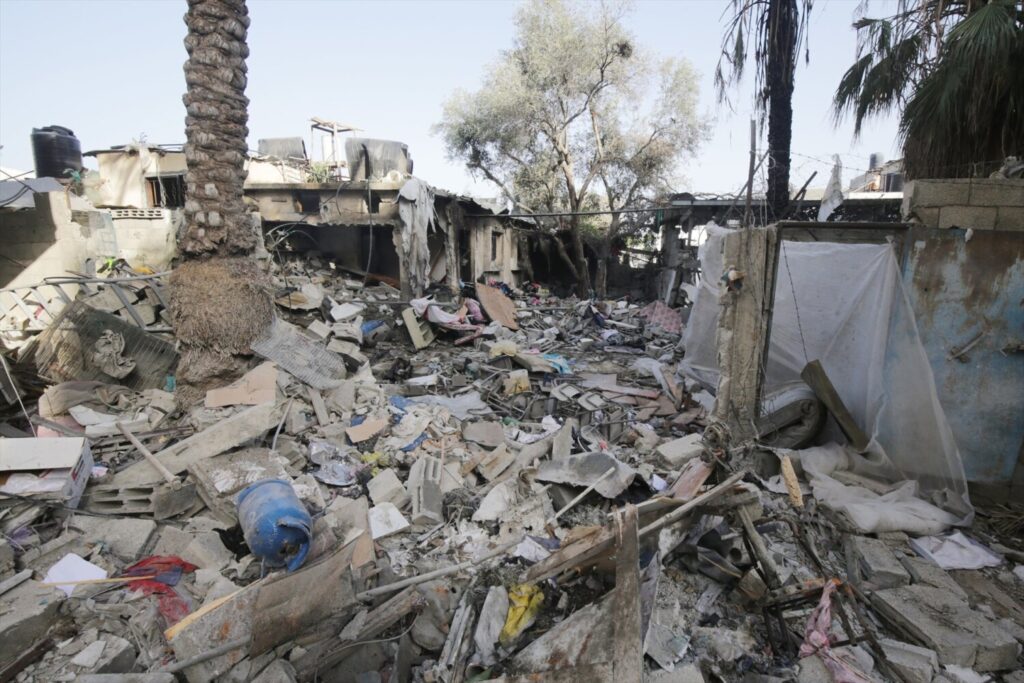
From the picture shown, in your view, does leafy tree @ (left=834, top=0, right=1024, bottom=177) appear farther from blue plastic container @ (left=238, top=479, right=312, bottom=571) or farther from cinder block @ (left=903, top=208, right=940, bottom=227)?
blue plastic container @ (left=238, top=479, right=312, bottom=571)

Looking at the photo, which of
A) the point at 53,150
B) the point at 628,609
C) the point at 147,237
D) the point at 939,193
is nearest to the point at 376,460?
the point at 628,609

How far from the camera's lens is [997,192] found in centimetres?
446

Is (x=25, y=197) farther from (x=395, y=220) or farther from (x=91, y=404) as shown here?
(x=395, y=220)

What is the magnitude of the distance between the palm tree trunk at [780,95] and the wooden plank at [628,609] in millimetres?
6248

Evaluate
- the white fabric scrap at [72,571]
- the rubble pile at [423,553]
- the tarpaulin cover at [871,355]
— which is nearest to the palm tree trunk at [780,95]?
the tarpaulin cover at [871,355]

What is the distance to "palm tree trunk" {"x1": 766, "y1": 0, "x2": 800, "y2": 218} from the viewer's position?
705cm

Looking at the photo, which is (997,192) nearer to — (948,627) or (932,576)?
(932,576)

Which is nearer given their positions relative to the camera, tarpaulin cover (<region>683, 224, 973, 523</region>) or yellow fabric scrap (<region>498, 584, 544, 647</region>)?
yellow fabric scrap (<region>498, 584, 544, 647</region>)

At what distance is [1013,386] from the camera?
4.59m

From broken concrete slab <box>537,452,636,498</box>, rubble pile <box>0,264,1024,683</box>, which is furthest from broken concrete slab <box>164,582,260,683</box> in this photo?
broken concrete slab <box>537,452,636,498</box>

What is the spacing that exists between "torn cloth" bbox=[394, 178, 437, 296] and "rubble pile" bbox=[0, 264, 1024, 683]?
16.3ft

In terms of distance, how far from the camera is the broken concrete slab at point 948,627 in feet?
9.78

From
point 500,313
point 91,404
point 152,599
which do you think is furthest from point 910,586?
point 500,313

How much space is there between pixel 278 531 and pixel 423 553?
59.0 inches
